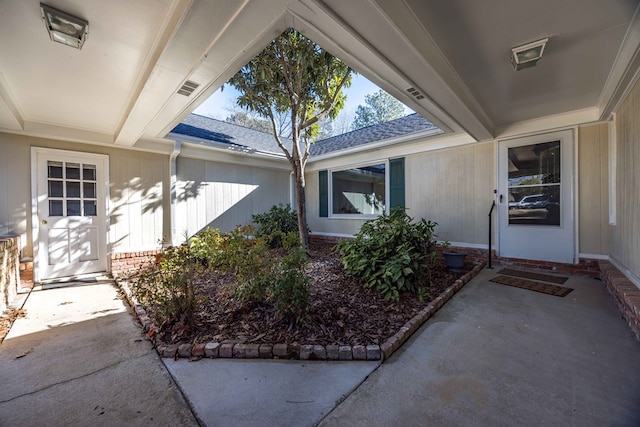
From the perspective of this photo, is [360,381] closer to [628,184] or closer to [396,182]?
[628,184]

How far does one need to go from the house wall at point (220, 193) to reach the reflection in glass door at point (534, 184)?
5.34m

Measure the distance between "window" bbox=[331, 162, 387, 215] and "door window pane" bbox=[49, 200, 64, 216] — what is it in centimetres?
547

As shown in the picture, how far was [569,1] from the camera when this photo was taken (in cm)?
195

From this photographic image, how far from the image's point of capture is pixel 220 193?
6.12 metres

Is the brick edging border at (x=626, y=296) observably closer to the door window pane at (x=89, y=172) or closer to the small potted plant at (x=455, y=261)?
the small potted plant at (x=455, y=261)

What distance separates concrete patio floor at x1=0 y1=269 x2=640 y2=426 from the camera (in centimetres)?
150

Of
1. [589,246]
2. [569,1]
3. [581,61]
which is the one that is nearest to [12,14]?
[569,1]

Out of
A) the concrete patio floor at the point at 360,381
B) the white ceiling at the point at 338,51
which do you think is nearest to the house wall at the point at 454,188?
the white ceiling at the point at 338,51

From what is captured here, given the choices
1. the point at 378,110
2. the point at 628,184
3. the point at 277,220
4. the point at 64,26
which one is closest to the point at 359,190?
the point at 277,220

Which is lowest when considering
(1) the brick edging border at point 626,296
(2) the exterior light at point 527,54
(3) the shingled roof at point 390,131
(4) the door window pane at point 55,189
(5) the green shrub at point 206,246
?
(1) the brick edging border at point 626,296

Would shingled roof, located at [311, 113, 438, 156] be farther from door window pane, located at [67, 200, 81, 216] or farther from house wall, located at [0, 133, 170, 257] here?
door window pane, located at [67, 200, 81, 216]

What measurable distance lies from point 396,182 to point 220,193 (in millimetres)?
4090

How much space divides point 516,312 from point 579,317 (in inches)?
21.3

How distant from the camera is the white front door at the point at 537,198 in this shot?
4117 millimetres
